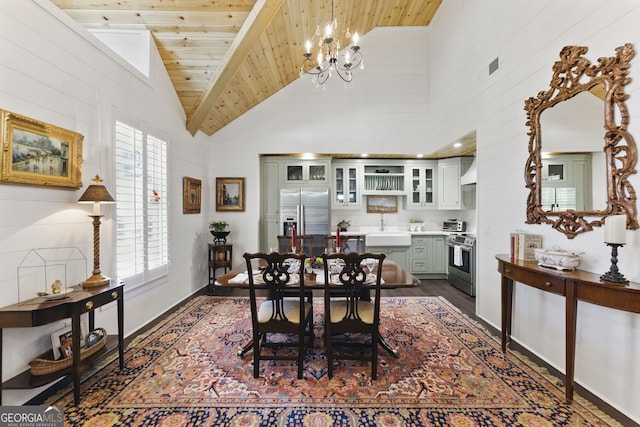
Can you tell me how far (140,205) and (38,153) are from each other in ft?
3.98

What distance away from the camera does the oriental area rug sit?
1.78 metres

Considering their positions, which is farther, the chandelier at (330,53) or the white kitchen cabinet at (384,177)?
the white kitchen cabinet at (384,177)

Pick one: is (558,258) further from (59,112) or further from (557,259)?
(59,112)

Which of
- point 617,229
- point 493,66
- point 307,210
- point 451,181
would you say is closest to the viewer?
point 617,229

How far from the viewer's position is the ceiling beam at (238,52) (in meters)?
2.80

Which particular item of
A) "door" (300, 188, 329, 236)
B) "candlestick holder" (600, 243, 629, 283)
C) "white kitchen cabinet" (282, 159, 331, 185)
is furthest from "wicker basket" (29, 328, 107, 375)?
"white kitchen cabinet" (282, 159, 331, 185)

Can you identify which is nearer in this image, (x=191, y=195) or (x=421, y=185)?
(x=191, y=195)

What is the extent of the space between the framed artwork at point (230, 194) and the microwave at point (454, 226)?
14.0 ft

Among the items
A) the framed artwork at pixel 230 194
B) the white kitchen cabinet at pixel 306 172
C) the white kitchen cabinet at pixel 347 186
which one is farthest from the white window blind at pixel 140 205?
the white kitchen cabinet at pixel 347 186

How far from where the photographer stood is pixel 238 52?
3174 millimetres

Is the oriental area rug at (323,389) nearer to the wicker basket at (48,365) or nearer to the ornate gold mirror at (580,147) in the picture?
the wicker basket at (48,365)

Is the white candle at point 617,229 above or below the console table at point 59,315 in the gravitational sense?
above

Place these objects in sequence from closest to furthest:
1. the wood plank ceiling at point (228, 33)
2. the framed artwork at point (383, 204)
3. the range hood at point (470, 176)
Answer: the wood plank ceiling at point (228, 33), the range hood at point (470, 176), the framed artwork at point (383, 204)

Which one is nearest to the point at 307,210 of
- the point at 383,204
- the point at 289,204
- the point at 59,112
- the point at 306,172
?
the point at 289,204
